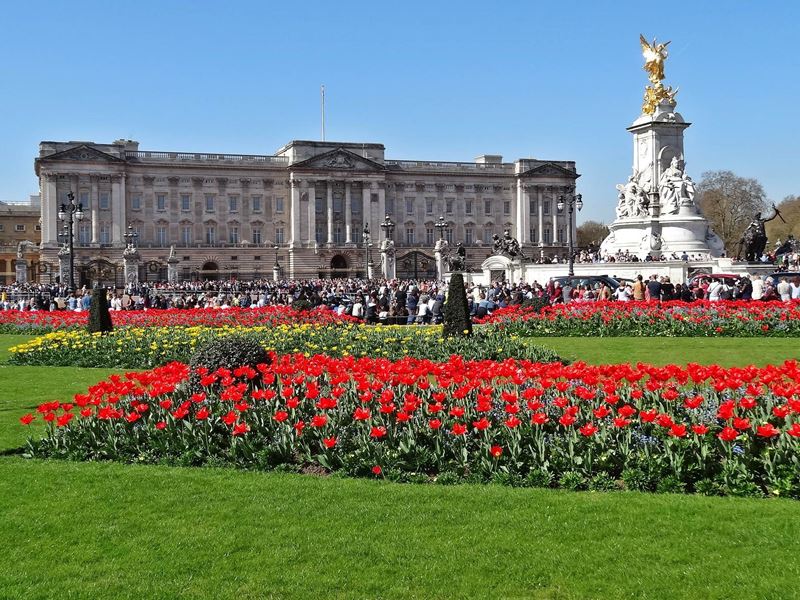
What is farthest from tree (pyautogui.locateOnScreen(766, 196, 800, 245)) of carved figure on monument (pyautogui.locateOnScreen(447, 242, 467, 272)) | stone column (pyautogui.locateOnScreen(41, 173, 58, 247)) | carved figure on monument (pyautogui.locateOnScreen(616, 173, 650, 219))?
stone column (pyautogui.locateOnScreen(41, 173, 58, 247))

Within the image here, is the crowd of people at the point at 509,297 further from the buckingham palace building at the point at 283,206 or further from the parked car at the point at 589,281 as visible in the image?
the buckingham palace building at the point at 283,206

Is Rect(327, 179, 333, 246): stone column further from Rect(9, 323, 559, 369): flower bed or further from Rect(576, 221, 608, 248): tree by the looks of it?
Rect(9, 323, 559, 369): flower bed

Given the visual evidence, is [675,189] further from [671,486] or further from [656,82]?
[671,486]

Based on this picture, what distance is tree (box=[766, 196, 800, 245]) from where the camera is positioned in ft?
273

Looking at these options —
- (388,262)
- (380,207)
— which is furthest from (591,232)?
(388,262)

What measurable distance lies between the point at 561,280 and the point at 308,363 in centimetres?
2424

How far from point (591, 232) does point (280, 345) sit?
11560 centimetres

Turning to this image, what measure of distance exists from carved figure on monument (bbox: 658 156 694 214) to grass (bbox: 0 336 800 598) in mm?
34441

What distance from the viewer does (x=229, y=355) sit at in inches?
412

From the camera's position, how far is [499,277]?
1811 inches

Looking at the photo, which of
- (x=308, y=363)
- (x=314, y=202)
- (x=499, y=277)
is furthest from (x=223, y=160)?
(x=308, y=363)

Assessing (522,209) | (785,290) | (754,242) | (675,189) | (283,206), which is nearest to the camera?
(785,290)

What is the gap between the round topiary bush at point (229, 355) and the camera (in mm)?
10430

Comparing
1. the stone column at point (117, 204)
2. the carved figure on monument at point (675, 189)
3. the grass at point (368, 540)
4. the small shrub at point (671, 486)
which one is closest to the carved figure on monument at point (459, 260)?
the carved figure on monument at point (675, 189)
